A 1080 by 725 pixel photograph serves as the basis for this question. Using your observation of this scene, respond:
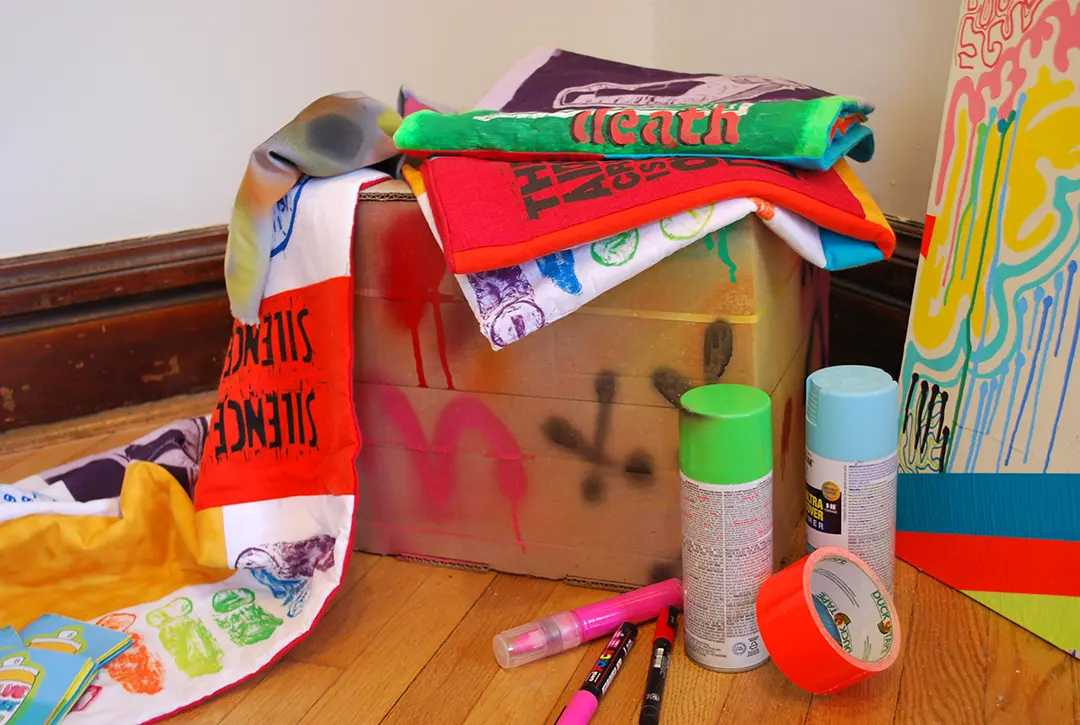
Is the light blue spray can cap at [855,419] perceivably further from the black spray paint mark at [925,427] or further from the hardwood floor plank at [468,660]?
the hardwood floor plank at [468,660]

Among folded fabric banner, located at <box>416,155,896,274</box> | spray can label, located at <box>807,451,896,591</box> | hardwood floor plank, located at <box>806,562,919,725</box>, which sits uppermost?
folded fabric banner, located at <box>416,155,896,274</box>

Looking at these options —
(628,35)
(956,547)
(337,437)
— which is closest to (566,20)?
(628,35)

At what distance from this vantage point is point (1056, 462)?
2.31ft

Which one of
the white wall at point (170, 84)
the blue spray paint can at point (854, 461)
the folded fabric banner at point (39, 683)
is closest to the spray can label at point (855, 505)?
the blue spray paint can at point (854, 461)

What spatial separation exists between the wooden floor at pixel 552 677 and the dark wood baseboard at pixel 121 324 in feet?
1.42

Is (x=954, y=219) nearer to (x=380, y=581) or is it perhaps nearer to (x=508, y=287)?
(x=508, y=287)

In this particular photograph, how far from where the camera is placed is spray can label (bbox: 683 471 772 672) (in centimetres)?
67

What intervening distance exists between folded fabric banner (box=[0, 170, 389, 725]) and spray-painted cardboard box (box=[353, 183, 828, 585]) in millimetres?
43

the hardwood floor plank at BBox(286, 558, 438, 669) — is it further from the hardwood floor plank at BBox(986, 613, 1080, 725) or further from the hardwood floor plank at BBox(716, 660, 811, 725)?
the hardwood floor plank at BBox(986, 613, 1080, 725)

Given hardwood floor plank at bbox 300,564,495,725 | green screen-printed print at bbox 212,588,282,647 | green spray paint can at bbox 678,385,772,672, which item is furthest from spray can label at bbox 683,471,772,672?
green screen-printed print at bbox 212,588,282,647

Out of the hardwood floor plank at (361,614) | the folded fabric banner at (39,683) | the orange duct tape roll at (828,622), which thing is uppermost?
the orange duct tape roll at (828,622)

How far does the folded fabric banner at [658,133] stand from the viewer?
0.70 meters

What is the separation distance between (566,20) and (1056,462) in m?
0.94

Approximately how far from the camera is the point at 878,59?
1.01 metres
